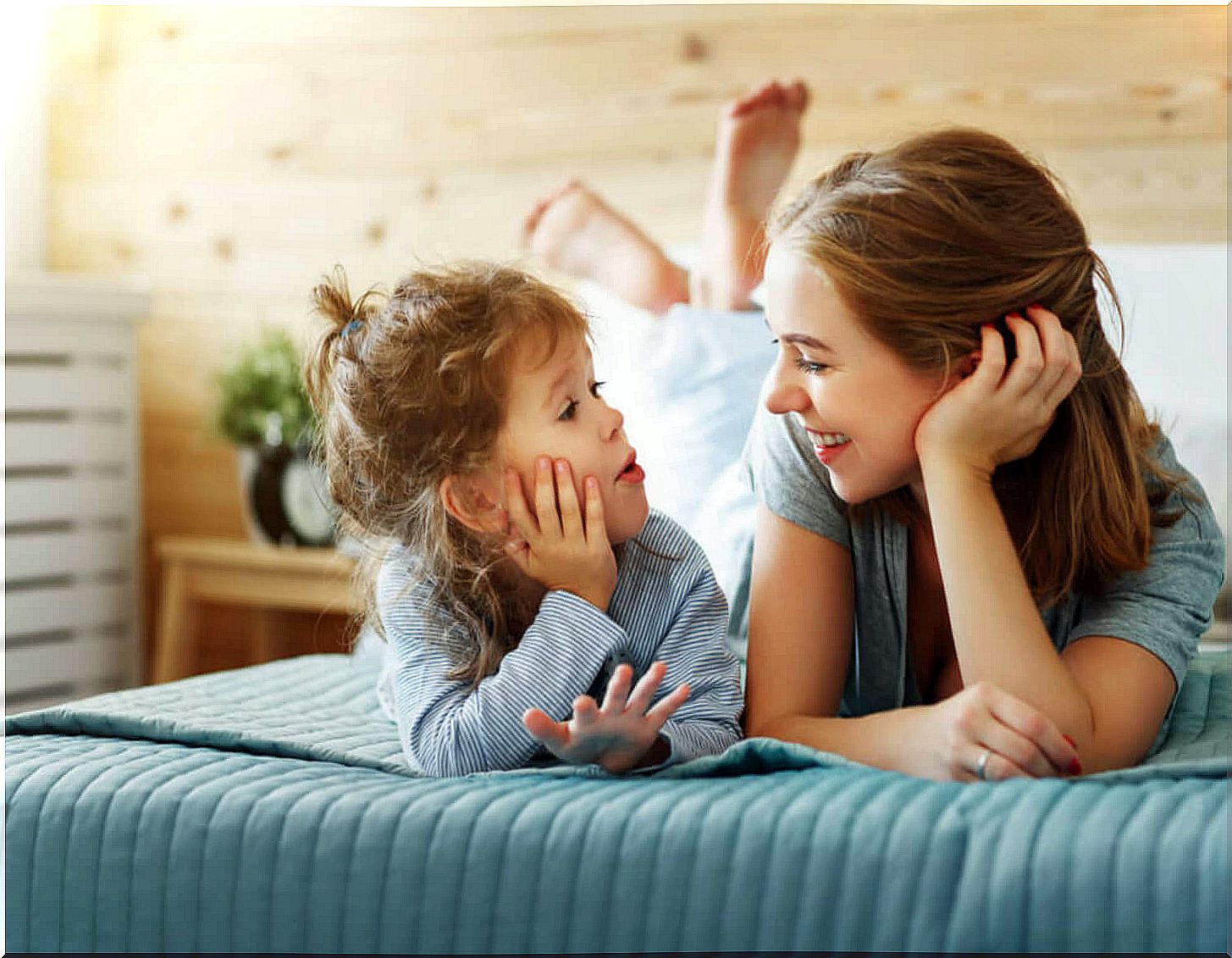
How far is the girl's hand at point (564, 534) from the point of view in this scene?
103 centimetres

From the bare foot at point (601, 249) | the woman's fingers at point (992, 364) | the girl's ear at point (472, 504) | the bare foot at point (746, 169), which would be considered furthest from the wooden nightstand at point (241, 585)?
the woman's fingers at point (992, 364)

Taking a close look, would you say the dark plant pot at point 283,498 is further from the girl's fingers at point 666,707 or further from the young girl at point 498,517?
the girl's fingers at point 666,707

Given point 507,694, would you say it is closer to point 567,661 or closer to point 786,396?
point 567,661

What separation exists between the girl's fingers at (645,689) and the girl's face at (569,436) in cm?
19

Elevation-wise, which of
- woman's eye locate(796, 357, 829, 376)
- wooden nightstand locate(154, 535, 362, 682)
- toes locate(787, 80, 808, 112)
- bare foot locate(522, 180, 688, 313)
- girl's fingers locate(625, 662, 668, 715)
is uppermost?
toes locate(787, 80, 808, 112)

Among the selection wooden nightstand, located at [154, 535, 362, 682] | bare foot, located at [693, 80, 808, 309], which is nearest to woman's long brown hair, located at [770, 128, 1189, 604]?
bare foot, located at [693, 80, 808, 309]

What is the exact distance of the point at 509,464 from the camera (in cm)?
107

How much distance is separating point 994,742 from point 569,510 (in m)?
0.33

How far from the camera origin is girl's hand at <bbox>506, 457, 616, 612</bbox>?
1033 mm

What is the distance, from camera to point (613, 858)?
833 millimetres

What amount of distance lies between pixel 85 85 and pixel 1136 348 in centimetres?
222

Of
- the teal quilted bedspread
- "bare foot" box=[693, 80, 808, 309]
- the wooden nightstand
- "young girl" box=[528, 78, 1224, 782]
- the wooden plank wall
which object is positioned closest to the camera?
the teal quilted bedspread

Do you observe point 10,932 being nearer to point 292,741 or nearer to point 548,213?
point 292,741

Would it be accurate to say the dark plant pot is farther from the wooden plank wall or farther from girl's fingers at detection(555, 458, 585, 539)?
girl's fingers at detection(555, 458, 585, 539)
